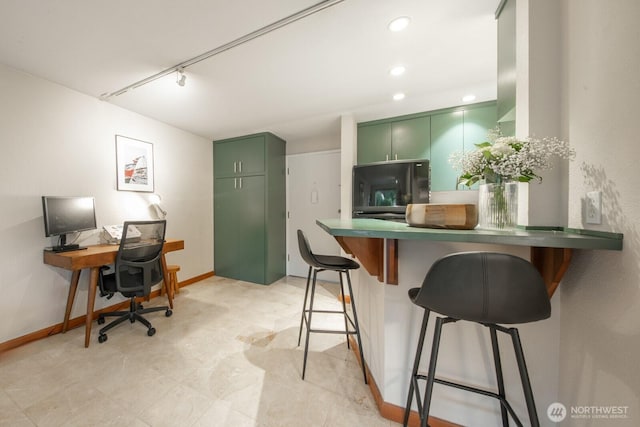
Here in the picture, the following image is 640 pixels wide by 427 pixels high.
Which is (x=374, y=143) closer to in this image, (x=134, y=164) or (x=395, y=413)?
(x=395, y=413)

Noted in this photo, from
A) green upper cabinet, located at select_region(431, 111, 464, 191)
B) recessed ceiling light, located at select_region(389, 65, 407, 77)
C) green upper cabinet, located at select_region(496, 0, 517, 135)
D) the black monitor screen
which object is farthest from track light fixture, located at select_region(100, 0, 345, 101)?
green upper cabinet, located at select_region(431, 111, 464, 191)

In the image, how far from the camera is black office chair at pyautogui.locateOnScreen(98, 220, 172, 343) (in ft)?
6.46

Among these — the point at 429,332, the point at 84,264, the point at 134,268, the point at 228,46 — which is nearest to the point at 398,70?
the point at 228,46

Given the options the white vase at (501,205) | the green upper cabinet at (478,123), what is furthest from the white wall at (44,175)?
the green upper cabinet at (478,123)

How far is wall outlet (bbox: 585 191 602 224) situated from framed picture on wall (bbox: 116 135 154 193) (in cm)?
376

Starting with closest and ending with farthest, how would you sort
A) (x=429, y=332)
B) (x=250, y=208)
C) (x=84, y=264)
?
(x=429, y=332) → (x=84, y=264) → (x=250, y=208)

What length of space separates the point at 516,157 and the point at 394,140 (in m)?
2.03

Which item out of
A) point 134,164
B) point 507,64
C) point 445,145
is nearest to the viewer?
point 507,64

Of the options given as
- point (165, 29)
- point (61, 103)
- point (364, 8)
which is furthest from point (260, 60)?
point (61, 103)

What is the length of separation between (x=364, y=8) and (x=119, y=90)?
2.43 meters

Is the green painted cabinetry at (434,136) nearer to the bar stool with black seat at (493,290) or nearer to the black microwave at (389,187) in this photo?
the black microwave at (389,187)

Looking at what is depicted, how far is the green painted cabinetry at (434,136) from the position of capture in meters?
2.43

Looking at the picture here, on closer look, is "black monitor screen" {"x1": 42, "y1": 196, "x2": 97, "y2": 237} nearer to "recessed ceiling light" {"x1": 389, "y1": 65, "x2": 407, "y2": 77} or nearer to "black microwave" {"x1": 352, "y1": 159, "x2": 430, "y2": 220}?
"black microwave" {"x1": 352, "y1": 159, "x2": 430, "y2": 220}

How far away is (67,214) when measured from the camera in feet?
6.66
